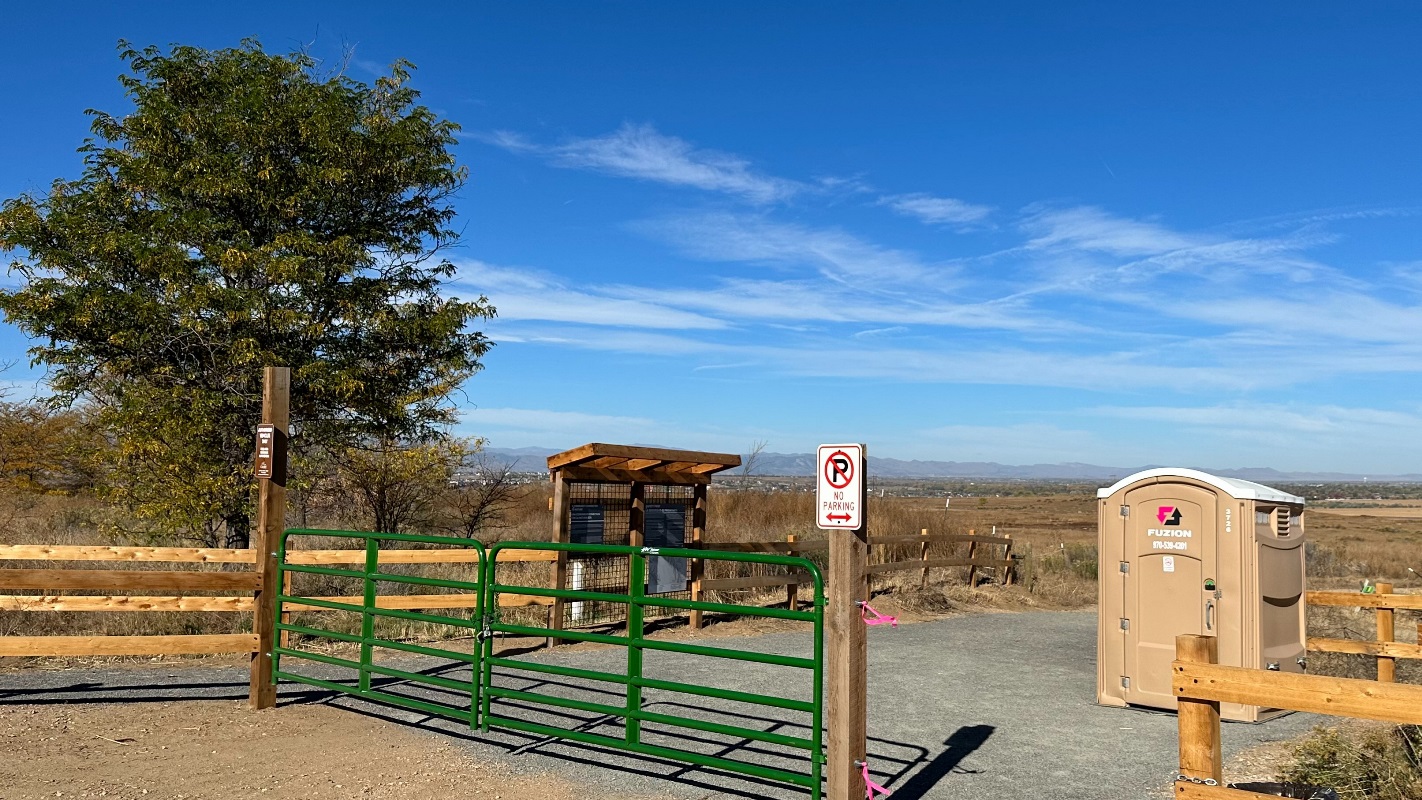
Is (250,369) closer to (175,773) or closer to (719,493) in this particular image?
(175,773)

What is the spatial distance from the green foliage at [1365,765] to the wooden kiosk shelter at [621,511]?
25.7 feet

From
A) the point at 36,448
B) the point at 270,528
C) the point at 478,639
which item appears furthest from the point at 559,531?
the point at 36,448

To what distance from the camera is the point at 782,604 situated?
16.5 meters

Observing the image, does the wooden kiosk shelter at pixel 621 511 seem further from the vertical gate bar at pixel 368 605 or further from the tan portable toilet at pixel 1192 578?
the tan portable toilet at pixel 1192 578

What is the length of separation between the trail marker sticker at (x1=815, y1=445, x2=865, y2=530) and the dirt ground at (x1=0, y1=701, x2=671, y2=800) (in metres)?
2.37

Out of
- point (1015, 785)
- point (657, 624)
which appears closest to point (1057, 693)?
point (1015, 785)

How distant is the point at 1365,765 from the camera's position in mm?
6410

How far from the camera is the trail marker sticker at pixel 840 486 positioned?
17.9 ft

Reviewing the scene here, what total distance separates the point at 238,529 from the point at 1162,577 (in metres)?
14.7

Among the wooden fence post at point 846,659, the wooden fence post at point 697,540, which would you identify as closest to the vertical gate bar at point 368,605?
the wooden fence post at point 846,659

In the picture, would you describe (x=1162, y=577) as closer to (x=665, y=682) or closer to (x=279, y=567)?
(x=665, y=682)

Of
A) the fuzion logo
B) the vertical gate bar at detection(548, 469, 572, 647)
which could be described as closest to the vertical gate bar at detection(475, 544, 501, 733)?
the vertical gate bar at detection(548, 469, 572, 647)

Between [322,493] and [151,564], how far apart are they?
410 cm

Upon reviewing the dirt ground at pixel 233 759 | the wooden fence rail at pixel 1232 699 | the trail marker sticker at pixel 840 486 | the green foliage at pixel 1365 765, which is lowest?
the dirt ground at pixel 233 759
